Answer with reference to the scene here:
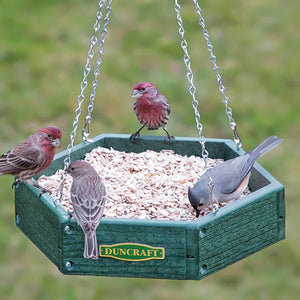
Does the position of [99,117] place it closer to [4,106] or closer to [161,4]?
[4,106]

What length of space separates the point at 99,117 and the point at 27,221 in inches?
117

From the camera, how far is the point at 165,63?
9328 millimetres

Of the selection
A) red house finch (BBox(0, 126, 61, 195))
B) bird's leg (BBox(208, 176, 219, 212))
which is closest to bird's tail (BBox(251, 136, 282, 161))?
bird's leg (BBox(208, 176, 219, 212))

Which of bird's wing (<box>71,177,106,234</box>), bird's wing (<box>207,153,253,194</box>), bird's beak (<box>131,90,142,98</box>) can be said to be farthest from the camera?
bird's beak (<box>131,90,142,98</box>)

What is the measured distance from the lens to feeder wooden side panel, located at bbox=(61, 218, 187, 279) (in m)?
5.03

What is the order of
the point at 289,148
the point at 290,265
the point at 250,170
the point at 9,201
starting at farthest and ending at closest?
the point at 289,148 < the point at 9,201 < the point at 290,265 < the point at 250,170

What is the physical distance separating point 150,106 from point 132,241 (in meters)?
1.56

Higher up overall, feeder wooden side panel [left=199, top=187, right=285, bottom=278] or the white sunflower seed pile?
the white sunflower seed pile

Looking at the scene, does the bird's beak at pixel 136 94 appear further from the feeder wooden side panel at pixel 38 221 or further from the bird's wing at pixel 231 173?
the feeder wooden side panel at pixel 38 221

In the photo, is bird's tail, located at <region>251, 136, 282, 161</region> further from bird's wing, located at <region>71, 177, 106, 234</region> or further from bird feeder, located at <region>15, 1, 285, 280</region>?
bird's wing, located at <region>71, 177, 106, 234</region>

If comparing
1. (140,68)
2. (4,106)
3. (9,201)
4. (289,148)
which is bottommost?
(9,201)

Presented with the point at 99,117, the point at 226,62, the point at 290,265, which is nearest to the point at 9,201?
the point at 99,117

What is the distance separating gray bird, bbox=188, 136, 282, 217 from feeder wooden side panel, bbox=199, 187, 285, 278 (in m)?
0.14

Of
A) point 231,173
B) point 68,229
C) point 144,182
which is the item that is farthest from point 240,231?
point 68,229
